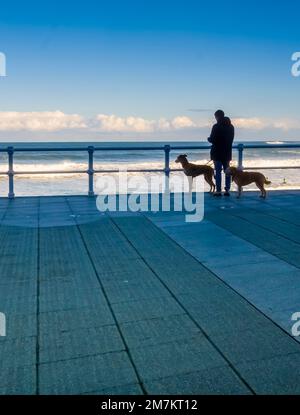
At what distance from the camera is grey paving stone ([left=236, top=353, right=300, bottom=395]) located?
3.23 metres

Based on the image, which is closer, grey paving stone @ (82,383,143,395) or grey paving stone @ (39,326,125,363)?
grey paving stone @ (82,383,143,395)

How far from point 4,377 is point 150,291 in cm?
200

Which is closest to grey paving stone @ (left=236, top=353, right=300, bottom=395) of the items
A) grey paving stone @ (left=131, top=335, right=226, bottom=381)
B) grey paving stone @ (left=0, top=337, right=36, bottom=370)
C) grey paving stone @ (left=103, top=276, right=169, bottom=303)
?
grey paving stone @ (left=131, top=335, right=226, bottom=381)

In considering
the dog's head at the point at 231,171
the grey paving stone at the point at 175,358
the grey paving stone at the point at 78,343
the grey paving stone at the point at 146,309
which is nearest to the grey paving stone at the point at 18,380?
the grey paving stone at the point at 78,343

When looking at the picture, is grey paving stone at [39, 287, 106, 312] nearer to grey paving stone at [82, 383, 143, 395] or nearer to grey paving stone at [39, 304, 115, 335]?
grey paving stone at [39, 304, 115, 335]

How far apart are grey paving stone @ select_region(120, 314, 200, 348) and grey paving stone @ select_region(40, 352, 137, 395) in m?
0.29

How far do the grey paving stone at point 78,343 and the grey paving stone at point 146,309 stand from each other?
Answer: 286mm

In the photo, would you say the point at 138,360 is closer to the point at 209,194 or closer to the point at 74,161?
the point at 209,194

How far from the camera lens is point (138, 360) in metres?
3.64

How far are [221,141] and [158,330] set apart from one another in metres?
8.31

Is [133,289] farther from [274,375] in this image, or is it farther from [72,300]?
[274,375]

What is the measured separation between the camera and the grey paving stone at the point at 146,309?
448 centimetres

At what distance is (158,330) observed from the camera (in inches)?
164

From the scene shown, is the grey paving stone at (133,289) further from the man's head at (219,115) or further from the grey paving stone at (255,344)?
the man's head at (219,115)
